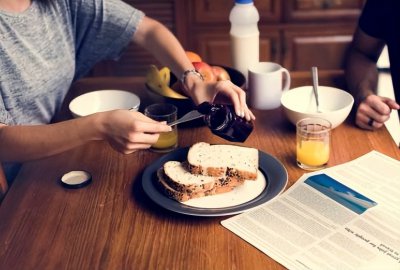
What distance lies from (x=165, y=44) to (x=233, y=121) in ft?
1.44

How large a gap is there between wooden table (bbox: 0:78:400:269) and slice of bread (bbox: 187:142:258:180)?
0.09 metres

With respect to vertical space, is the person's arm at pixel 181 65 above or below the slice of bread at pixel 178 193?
above

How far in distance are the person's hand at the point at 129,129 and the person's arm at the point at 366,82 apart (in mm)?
530

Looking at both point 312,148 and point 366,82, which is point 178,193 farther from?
point 366,82

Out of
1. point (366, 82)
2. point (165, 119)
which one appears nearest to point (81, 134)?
point (165, 119)

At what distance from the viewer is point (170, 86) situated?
150 cm

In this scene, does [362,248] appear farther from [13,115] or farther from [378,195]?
[13,115]

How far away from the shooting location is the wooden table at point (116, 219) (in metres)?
0.91

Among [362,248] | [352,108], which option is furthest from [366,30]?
[362,248]

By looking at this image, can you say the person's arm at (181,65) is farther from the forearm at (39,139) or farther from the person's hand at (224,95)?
the forearm at (39,139)

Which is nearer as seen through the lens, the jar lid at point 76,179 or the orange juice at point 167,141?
the jar lid at point 76,179

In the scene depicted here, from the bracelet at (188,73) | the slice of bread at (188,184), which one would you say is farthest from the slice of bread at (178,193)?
the bracelet at (188,73)

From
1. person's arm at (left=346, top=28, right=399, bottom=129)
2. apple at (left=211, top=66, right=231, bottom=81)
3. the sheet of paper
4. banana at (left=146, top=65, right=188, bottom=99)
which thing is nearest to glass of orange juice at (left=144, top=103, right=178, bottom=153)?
banana at (left=146, top=65, right=188, bottom=99)

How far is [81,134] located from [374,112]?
71 centimetres
